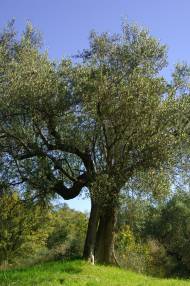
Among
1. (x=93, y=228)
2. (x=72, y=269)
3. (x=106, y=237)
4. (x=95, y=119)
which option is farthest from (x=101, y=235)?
(x=95, y=119)

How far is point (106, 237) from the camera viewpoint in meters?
26.5

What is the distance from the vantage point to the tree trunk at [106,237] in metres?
26.1

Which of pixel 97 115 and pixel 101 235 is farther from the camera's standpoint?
pixel 101 235

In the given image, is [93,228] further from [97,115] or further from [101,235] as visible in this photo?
[97,115]

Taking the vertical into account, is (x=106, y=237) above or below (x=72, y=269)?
above

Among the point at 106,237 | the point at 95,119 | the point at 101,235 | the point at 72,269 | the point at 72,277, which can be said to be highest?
the point at 95,119

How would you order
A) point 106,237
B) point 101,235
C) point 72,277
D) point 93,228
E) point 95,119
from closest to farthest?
point 72,277 < point 95,119 < point 93,228 < point 106,237 < point 101,235

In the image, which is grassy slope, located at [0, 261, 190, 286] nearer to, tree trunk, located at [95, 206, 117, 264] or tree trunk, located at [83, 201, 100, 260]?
tree trunk, located at [83, 201, 100, 260]

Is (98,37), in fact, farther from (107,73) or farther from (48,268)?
(48,268)

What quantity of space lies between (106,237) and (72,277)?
743 centimetres

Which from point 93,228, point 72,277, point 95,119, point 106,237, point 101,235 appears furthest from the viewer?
point 101,235

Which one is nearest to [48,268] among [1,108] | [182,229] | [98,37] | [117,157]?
[117,157]

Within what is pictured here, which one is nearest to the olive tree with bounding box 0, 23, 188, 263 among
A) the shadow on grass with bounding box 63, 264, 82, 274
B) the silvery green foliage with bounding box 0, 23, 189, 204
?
the silvery green foliage with bounding box 0, 23, 189, 204

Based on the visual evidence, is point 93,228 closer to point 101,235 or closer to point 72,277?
point 101,235
